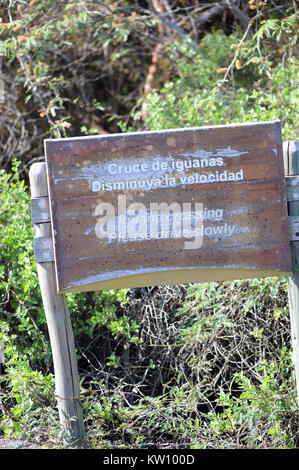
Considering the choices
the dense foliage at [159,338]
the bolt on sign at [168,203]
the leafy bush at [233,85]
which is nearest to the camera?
the bolt on sign at [168,203]

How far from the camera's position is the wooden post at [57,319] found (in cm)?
271

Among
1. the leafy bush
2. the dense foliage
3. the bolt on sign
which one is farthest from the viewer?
the leafy bush

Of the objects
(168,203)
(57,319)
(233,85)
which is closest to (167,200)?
(168,203)

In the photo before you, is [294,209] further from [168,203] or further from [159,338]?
[159,338]

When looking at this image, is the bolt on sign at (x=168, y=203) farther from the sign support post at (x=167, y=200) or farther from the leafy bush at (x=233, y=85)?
the leafy bush at (x=233, y=85)

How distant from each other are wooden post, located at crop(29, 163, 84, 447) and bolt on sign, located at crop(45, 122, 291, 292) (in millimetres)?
96

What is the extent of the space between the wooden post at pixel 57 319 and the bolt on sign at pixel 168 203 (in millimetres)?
96

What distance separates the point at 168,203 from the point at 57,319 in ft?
2.74

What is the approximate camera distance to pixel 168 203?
262 centimetres

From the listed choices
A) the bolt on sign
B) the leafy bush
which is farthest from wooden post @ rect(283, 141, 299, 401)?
the leafy bush

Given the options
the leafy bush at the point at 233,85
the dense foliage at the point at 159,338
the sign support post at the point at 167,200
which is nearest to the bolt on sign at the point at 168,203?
the sign support post at the point at 167,200

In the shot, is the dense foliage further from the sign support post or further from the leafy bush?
the sign support post

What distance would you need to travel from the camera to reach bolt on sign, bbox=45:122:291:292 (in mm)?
2617

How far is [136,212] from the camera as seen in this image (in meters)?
2.62
